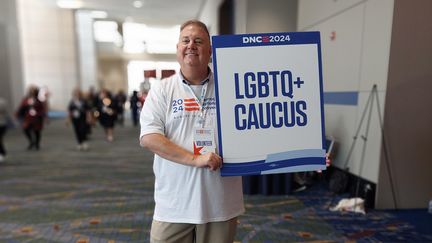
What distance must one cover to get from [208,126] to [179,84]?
25 centimetres

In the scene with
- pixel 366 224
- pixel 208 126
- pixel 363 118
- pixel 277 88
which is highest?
pixel 277 88

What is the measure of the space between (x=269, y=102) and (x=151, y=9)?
1655 cm

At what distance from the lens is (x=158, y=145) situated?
137cm

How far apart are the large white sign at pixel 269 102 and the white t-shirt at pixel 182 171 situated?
10 cm

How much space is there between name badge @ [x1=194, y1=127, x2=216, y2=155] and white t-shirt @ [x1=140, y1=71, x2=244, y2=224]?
0.11 feet

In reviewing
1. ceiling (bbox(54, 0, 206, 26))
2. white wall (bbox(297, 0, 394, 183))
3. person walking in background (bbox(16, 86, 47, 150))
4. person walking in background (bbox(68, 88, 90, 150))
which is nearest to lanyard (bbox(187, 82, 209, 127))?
white wall (bbox(297, 0, 394, 183))

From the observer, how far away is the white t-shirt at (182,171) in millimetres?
1442

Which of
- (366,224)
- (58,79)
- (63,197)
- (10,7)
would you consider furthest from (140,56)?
(366,224)

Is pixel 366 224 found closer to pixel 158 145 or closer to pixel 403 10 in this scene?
pixel 403 10

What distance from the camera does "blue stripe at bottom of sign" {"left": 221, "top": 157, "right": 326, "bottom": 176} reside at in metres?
1.42

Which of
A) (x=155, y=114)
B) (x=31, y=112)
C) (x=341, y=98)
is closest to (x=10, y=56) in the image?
(x=31, y=112)

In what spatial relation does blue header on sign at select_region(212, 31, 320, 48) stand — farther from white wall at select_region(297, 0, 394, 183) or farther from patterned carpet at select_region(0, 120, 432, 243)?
white wall at select_region(297, 0, 394, 183)

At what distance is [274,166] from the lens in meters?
1.47

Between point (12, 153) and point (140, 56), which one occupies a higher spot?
point (140, 56)
